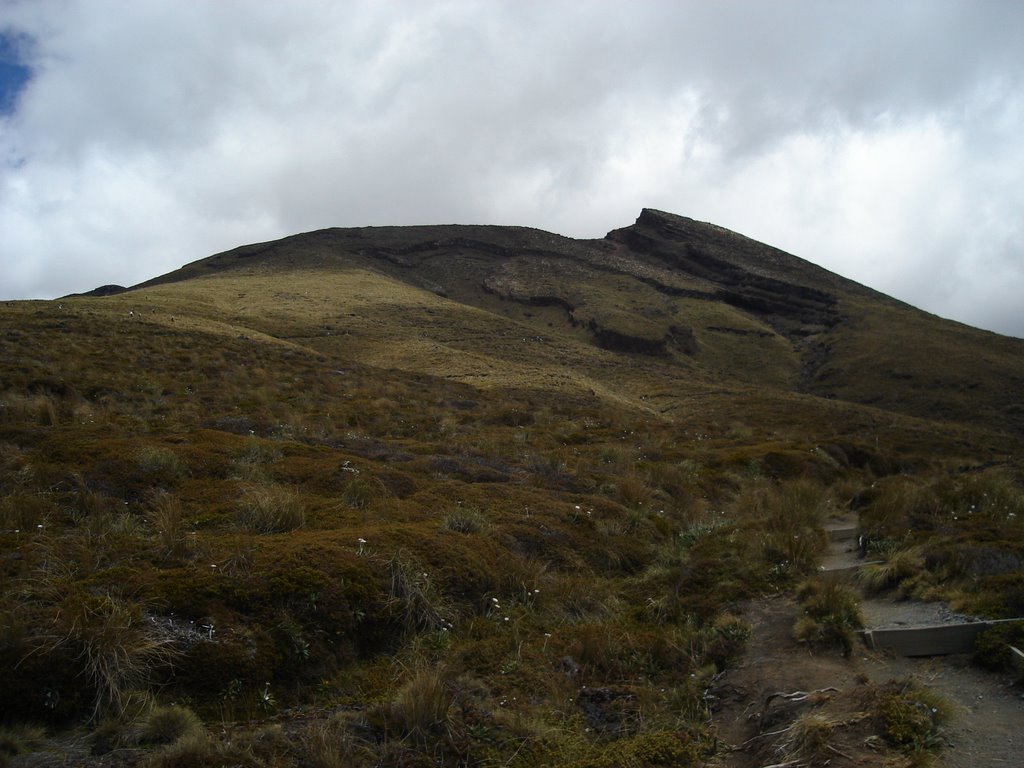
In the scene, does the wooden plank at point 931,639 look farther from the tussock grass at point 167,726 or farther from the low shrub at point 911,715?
the tussock grass at point 167,726

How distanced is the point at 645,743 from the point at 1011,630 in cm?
343

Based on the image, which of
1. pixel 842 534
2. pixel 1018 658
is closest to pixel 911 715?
pixel 1018 658

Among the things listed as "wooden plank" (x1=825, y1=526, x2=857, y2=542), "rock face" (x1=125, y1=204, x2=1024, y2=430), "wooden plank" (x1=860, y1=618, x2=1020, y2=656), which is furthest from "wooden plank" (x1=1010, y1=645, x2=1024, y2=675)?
"rock face" (x1=125, y1=204, x2=1024, y2=430)

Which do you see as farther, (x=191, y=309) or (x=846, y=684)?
(x=191, y=309)

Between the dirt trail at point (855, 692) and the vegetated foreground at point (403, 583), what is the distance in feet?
0.28

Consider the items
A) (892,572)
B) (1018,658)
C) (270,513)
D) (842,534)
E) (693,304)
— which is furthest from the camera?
(693,304)

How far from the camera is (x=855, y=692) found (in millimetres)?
5047

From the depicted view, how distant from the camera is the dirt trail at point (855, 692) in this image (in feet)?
14.7

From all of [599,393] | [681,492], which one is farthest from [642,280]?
[681,492]

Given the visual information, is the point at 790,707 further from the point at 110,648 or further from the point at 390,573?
the point at 110,648

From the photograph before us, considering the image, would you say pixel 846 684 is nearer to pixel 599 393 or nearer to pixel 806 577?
pixel 806 577

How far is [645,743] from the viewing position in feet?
15.9

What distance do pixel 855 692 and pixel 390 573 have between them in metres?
3.92

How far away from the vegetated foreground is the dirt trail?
9 centimetres
